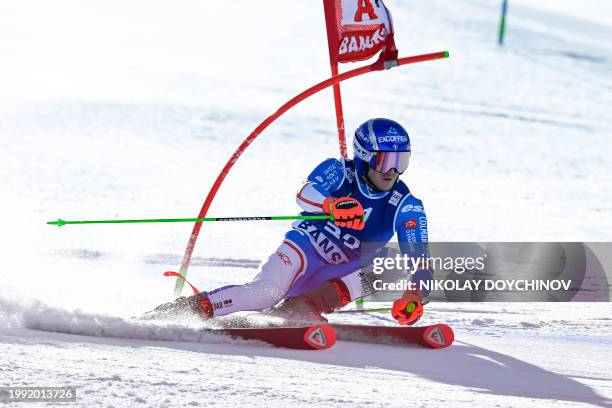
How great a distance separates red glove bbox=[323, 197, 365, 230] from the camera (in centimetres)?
560

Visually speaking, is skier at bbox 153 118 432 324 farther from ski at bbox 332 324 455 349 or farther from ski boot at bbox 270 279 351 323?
ski at bbox 332 324 455 349

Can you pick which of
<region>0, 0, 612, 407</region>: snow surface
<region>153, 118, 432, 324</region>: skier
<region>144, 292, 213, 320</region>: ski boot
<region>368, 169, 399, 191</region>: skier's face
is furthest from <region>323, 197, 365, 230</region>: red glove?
<region>144, 292, 213, 320</region>: ski boot

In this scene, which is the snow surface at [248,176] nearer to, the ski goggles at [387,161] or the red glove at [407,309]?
the red glove at [407,309]

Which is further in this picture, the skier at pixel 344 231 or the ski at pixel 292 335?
the skier at pixel 344 231

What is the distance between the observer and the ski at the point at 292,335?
5.14 metres

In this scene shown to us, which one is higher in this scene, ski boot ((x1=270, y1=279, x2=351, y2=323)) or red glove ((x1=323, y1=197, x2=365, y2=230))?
red glove ((x1=323, y1=197, x2=365, y2=230))

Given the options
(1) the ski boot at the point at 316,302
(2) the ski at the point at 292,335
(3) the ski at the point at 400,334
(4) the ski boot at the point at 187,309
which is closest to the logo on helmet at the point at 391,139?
(1) the ski boot at the point at 316,302

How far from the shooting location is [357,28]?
678cm

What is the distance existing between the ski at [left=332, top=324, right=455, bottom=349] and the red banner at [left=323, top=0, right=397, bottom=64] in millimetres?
1936

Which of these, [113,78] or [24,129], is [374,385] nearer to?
[24,129]

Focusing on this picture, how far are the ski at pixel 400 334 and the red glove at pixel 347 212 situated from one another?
0.55 meters

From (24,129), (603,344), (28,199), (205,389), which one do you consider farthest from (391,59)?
(24,129)

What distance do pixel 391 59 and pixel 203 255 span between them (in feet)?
8.40

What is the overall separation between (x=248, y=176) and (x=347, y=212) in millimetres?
6958
